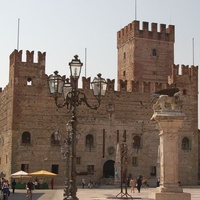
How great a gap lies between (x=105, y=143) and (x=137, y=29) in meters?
14.9

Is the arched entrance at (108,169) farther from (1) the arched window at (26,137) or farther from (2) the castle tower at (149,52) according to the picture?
(2) the castle tower at (149,52)

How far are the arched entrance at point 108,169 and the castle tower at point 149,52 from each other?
11.6 m

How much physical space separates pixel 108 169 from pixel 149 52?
15.0 metres

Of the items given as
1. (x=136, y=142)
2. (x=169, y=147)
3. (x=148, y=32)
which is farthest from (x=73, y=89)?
(x=148, y=32)

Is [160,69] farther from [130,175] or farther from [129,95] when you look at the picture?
[130,175]

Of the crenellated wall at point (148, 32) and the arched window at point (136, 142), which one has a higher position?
the crenellated wall at point (148, 32)

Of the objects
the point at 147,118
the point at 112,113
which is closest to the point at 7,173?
the point at 112,113

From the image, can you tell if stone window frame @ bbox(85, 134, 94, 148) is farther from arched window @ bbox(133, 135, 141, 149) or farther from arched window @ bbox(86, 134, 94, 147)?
arched window @ bbox(133, 135, 141, 149)

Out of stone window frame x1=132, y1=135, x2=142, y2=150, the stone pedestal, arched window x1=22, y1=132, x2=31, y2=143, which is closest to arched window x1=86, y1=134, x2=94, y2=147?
stone window frame x1=132, y1=135, x2=142, y2=150

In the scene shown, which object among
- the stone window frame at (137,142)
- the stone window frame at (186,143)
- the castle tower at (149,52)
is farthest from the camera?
the castle tower at (149,52)

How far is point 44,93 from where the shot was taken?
139ft

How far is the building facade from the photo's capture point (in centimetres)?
4147

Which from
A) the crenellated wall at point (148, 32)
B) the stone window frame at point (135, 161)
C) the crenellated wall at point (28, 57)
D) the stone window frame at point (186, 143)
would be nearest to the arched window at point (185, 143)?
the stone window frame at point (186, 143)

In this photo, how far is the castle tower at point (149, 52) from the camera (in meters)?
52.4
